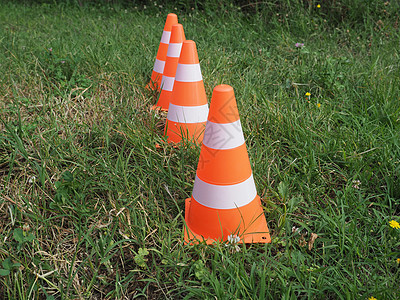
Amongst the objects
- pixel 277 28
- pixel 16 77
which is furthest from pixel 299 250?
pixel 277 28

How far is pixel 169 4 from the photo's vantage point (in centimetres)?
636

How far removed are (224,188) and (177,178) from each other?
0.48 m

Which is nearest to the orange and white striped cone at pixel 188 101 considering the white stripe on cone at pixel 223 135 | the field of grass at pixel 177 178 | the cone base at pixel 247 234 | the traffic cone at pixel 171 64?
the field of grass at pixel 177 178

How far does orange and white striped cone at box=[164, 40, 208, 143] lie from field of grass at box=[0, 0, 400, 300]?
179mm

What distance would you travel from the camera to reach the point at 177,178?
2354 mm

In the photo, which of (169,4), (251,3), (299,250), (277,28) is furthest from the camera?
(169,4)

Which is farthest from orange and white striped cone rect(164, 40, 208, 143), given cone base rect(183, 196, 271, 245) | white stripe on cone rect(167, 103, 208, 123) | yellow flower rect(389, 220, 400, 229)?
yellow flower rect(389, 220, 400, 229)

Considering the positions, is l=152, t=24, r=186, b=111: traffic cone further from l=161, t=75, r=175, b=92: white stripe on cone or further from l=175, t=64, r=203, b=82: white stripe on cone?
l=175, t=64, r=203, b=82: white stripe on cone

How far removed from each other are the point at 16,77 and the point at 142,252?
2.49 metres

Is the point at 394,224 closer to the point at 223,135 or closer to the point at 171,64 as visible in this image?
the point at 223,135

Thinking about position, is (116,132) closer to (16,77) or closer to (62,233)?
(62,233)

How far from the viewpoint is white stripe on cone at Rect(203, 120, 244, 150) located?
75.5 inches

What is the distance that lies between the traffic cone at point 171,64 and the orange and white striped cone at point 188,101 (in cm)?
43

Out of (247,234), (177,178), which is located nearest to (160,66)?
(177,178)
